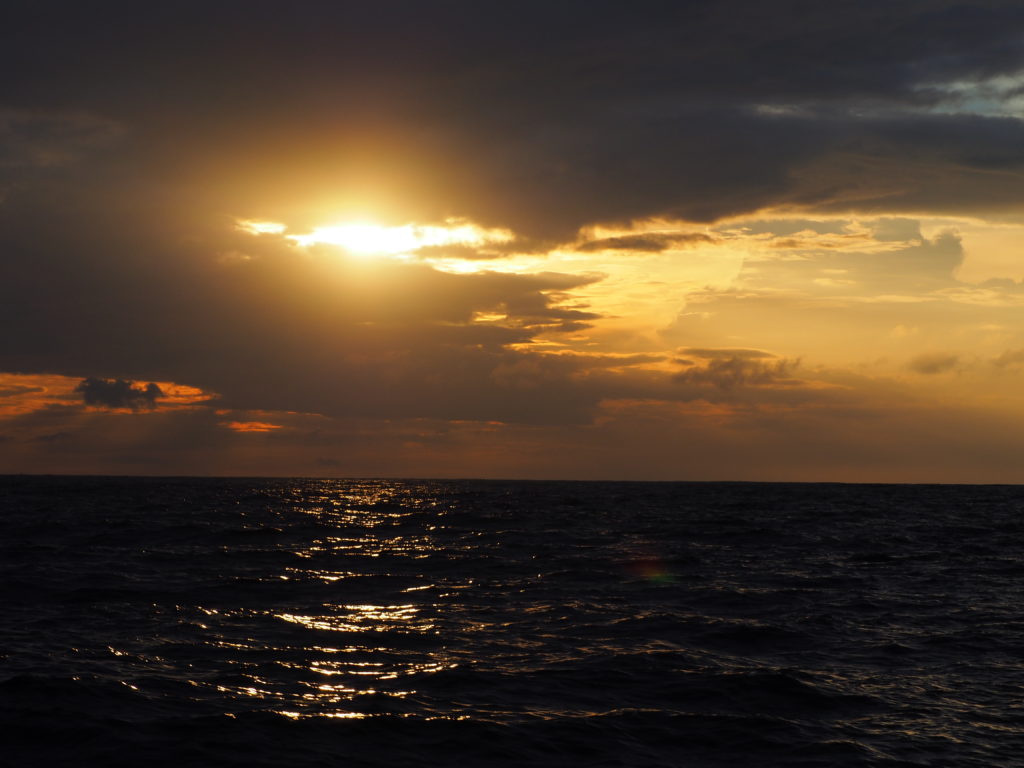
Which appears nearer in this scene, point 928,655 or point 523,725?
point 523,725

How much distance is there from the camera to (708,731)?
52.5 feet

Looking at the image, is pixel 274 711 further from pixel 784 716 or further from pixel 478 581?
pixel 478 581

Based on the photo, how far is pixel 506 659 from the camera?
20688 mm

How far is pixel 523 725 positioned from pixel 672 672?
5026mm

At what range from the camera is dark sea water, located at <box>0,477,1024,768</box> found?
49.4 ft

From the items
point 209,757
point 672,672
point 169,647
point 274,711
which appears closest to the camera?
point 209,757

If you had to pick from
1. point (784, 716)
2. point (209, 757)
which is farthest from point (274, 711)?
point (784, 716)

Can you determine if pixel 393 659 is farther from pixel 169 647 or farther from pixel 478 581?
pixel 478 581

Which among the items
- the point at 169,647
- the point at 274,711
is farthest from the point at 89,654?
the point at 274,711

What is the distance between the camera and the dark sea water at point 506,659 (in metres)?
15.0

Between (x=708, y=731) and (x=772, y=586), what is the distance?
17818 mm

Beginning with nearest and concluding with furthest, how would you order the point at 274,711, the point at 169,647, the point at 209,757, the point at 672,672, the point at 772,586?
the point at 209,757
the point at 274,711
the point at 672,672
the point at 169,647
the point at 772,586

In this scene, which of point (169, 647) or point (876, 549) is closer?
point (169, 647)

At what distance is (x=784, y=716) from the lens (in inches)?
658
